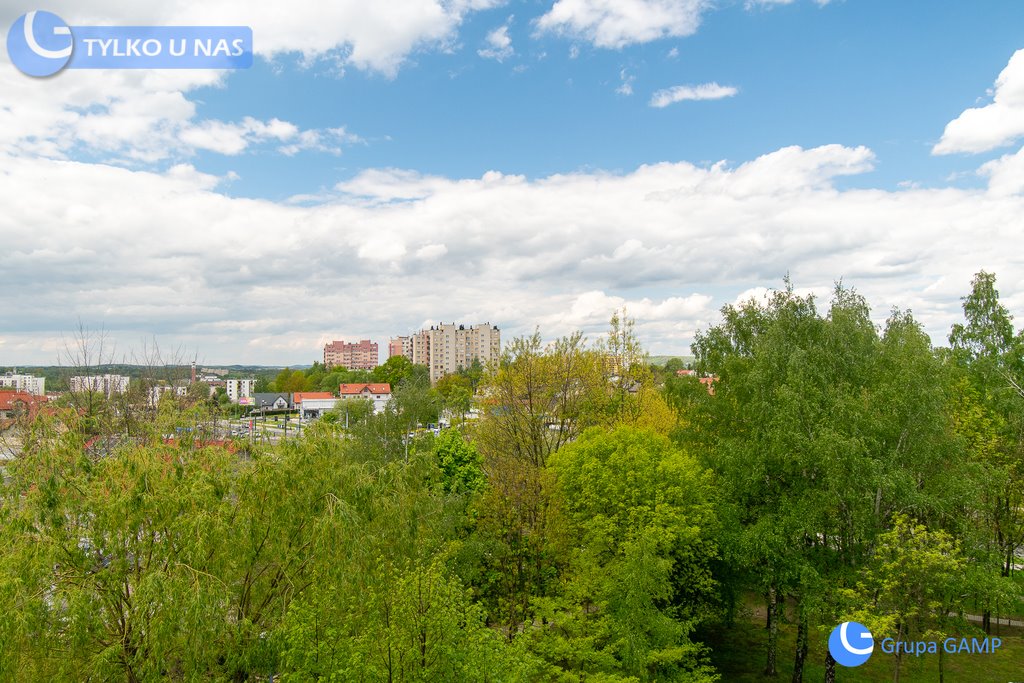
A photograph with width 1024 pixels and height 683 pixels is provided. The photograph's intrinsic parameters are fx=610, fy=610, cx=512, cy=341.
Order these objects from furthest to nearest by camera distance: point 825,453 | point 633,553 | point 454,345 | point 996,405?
point 454,345 → point 996,405 → point 825,453 → point 633,553

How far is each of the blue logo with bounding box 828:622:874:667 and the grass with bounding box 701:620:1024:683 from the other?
109cm

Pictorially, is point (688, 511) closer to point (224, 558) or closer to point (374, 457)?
point (224, 558)

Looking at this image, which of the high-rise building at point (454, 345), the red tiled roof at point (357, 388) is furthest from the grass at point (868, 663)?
the high-rise building at point (454, 345)

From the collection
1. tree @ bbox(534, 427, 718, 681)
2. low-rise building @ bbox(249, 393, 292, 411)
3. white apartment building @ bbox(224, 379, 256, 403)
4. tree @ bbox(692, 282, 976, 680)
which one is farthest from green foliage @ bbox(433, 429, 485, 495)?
white apartment building @ bbox(224, 379, 256, 403)

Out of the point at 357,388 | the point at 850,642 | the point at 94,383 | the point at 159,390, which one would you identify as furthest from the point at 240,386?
the point at 850,642

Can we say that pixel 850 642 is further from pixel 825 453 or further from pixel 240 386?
pixel 240 386

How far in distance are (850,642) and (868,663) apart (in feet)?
20.5

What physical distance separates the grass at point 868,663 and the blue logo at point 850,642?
3.58 feet

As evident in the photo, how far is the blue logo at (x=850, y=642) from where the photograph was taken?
16.7m

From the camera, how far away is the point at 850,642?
17344mm

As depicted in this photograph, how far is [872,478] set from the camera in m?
16.7

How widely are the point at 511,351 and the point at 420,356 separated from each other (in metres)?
165

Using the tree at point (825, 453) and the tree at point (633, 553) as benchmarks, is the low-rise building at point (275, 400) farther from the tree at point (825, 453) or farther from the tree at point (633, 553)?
the tree at point (825, 453)

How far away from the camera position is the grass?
20656 mm
